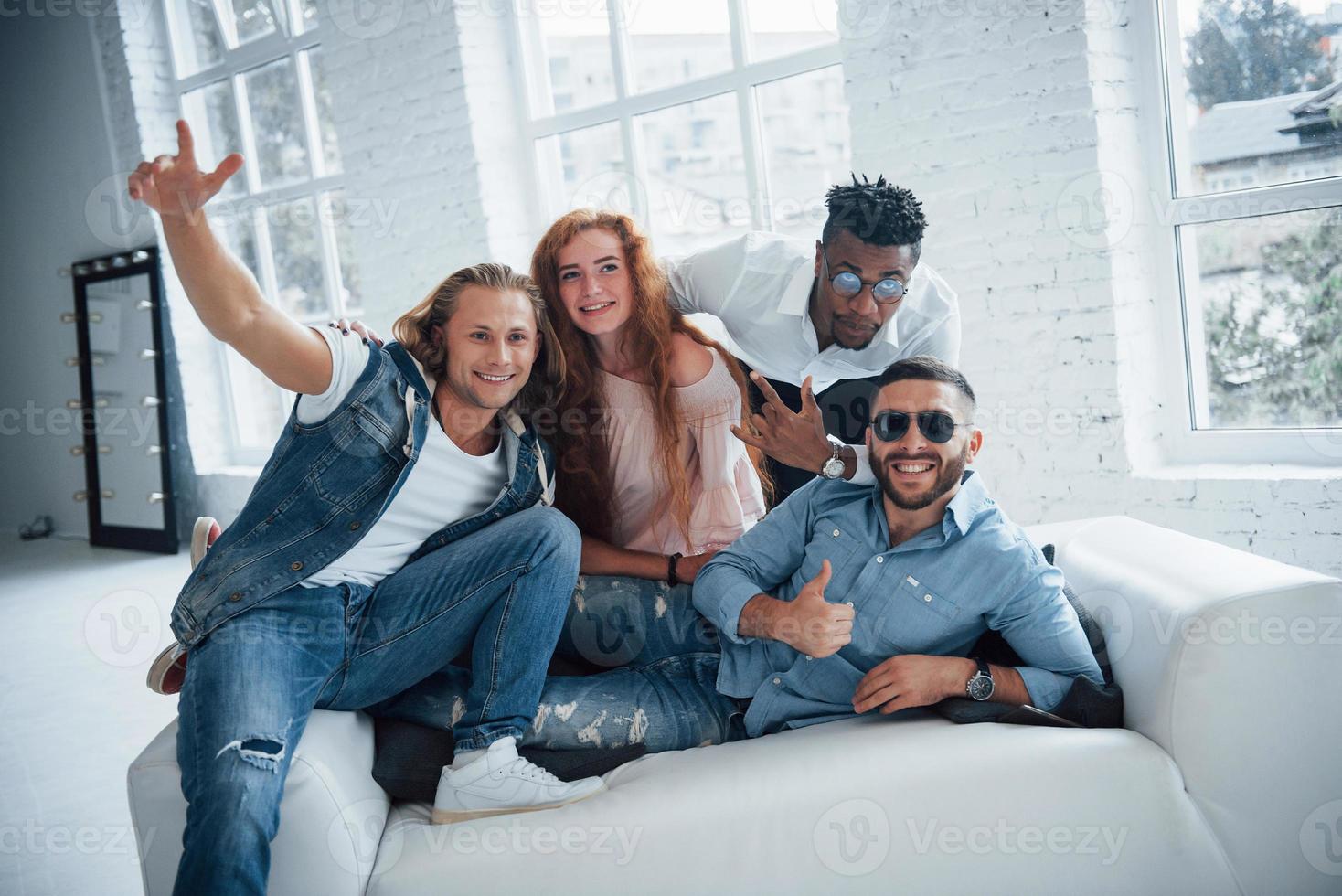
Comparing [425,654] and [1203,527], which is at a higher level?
[425,654]

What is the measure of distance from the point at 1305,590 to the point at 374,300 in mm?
4254

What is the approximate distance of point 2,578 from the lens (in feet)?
17.9

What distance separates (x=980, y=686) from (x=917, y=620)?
0.15 metres

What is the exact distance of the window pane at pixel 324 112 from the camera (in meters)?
5.17

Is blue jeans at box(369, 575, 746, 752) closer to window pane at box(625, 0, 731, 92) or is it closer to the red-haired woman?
the red-haired woman

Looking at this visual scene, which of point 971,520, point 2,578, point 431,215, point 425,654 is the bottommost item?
point 2,578

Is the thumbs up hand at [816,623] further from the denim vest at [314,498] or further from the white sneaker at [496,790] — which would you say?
the denim vest at [314,498]

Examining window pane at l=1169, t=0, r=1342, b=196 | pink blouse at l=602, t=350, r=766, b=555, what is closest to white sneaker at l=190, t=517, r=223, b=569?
pink blouse at l=602, t=350, r=766, b=555

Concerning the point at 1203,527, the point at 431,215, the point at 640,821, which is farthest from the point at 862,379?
the point at 431,215

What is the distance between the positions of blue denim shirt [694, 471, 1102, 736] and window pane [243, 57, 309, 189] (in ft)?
14.3

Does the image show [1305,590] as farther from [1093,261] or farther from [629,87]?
[629,87]

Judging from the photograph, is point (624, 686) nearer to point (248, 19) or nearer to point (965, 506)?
point (965, 506)

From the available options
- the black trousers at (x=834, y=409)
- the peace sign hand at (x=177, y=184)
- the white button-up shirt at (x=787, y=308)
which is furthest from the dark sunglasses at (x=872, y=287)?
the peace sign hand at (x=177, y=184)

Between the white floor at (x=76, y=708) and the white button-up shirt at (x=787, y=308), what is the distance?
1852 mm
